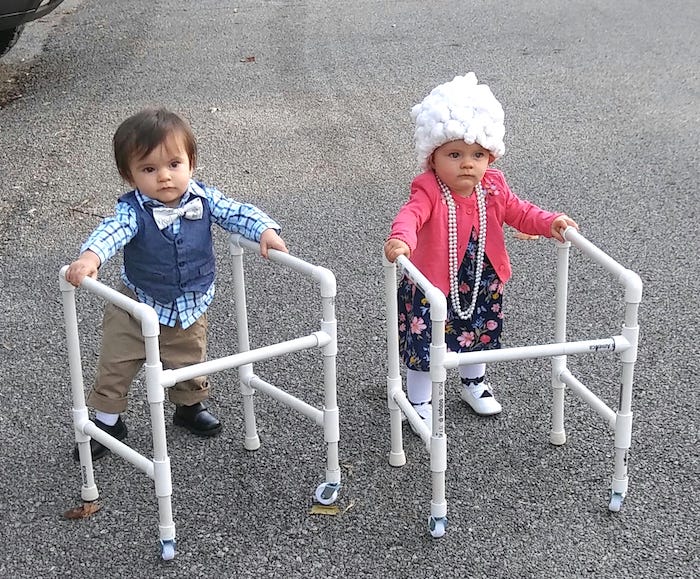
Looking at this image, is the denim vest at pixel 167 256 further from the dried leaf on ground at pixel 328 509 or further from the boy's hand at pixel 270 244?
the dried leaf on ground at pixel 328 509

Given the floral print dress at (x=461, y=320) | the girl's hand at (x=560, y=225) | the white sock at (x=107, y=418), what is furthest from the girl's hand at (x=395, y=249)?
the white sock at (x=107, y=418)

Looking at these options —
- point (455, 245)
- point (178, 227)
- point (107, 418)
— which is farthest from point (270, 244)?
point (107, 418)

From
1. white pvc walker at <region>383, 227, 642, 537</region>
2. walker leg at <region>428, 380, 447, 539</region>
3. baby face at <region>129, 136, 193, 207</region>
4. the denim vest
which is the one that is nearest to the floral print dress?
white pvc walker at <region>383, 227, 642, 537</region>

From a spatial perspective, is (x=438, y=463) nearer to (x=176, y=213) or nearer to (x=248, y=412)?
(x=248, y=412)

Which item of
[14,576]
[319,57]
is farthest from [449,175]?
[319,57]

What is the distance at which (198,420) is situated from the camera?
360 cm

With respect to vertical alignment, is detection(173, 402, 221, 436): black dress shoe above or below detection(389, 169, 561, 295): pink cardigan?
below

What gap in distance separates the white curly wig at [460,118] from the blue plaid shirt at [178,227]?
577 millimetres

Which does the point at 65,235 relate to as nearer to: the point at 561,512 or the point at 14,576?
the point at 14,576

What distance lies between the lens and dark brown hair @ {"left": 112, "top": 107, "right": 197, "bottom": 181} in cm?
308

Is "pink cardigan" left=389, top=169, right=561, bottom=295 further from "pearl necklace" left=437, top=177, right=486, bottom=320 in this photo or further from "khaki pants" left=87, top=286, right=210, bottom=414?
"khaki pants" left=87, top=286, right=210, bottom=414

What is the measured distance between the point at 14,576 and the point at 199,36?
750cm

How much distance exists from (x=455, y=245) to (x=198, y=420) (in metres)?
1.11

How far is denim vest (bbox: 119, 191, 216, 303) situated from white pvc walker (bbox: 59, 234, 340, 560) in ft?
0.36
